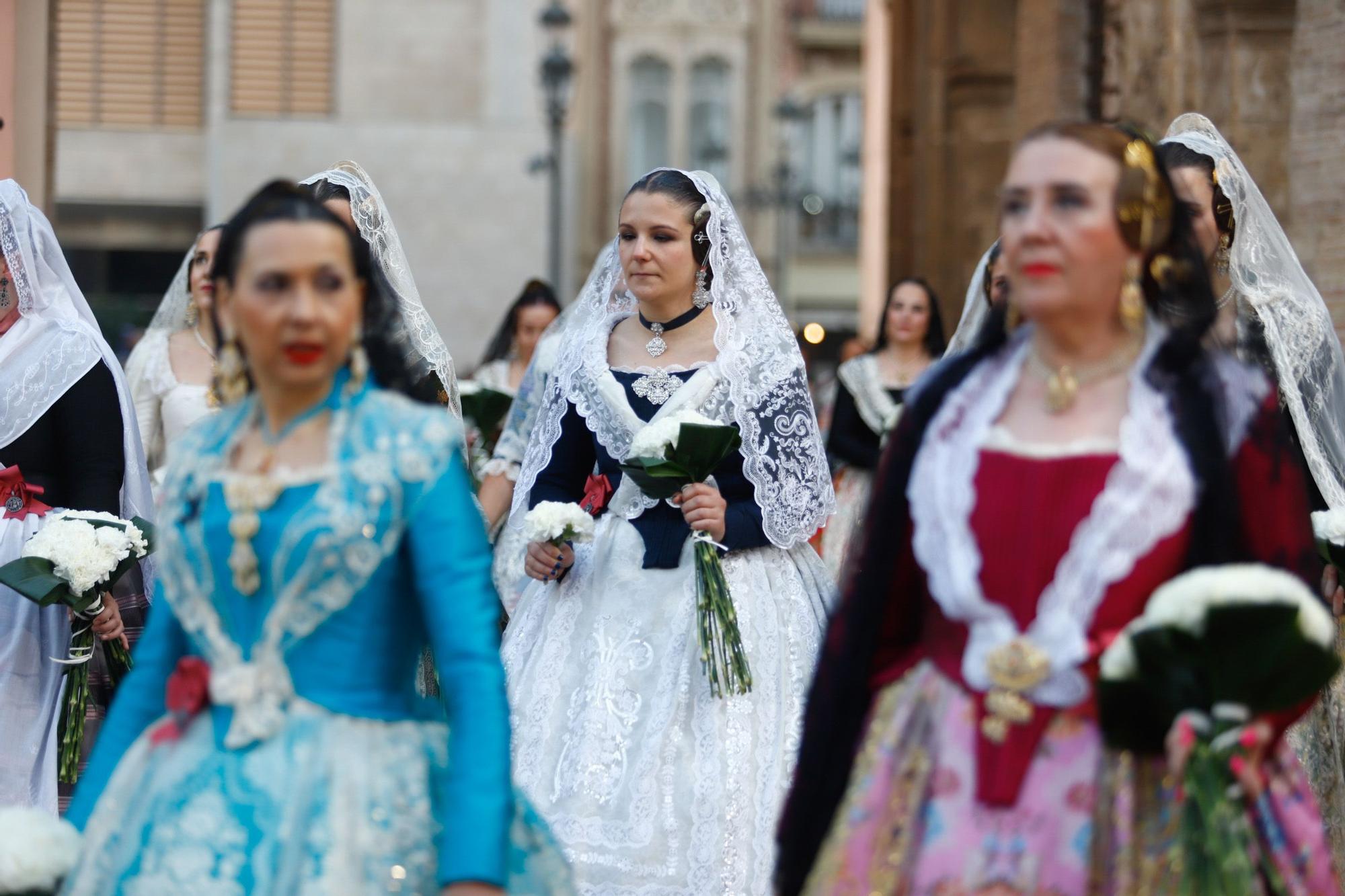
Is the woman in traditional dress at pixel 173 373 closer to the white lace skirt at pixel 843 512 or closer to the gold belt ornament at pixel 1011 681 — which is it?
the white lace skirt at pixel 843 512

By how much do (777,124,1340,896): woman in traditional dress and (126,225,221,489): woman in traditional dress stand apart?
4.78 meters

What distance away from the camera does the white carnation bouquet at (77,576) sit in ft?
19.5

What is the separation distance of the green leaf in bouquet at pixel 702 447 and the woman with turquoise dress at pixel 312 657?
7.22 feet

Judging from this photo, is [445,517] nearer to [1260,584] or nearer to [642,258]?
[1260,584]

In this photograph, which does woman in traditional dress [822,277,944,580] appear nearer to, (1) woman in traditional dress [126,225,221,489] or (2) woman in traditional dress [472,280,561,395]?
(2) woman in traditional dress [472,280,561,395]

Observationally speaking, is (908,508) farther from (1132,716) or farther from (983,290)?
(983,290)

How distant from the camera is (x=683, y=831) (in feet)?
18.8

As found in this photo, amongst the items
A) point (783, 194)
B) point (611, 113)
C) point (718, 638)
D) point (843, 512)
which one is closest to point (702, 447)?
point (718, 638)

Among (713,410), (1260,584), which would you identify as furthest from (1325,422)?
(1260,584)

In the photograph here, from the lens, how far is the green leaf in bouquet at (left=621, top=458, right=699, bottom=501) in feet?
19.2

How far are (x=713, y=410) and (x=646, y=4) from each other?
122 ft

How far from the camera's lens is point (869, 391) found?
1103 cm

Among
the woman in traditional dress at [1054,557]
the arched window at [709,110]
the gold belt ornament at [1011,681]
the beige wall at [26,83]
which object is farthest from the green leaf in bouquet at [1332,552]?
the arched window at [709,110]

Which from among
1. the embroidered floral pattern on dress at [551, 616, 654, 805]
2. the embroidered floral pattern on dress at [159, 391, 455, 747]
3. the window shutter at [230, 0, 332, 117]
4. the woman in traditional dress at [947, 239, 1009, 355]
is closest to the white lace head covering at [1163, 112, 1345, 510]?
the woman in traditional dress at [947, 239, 1009, 355]
